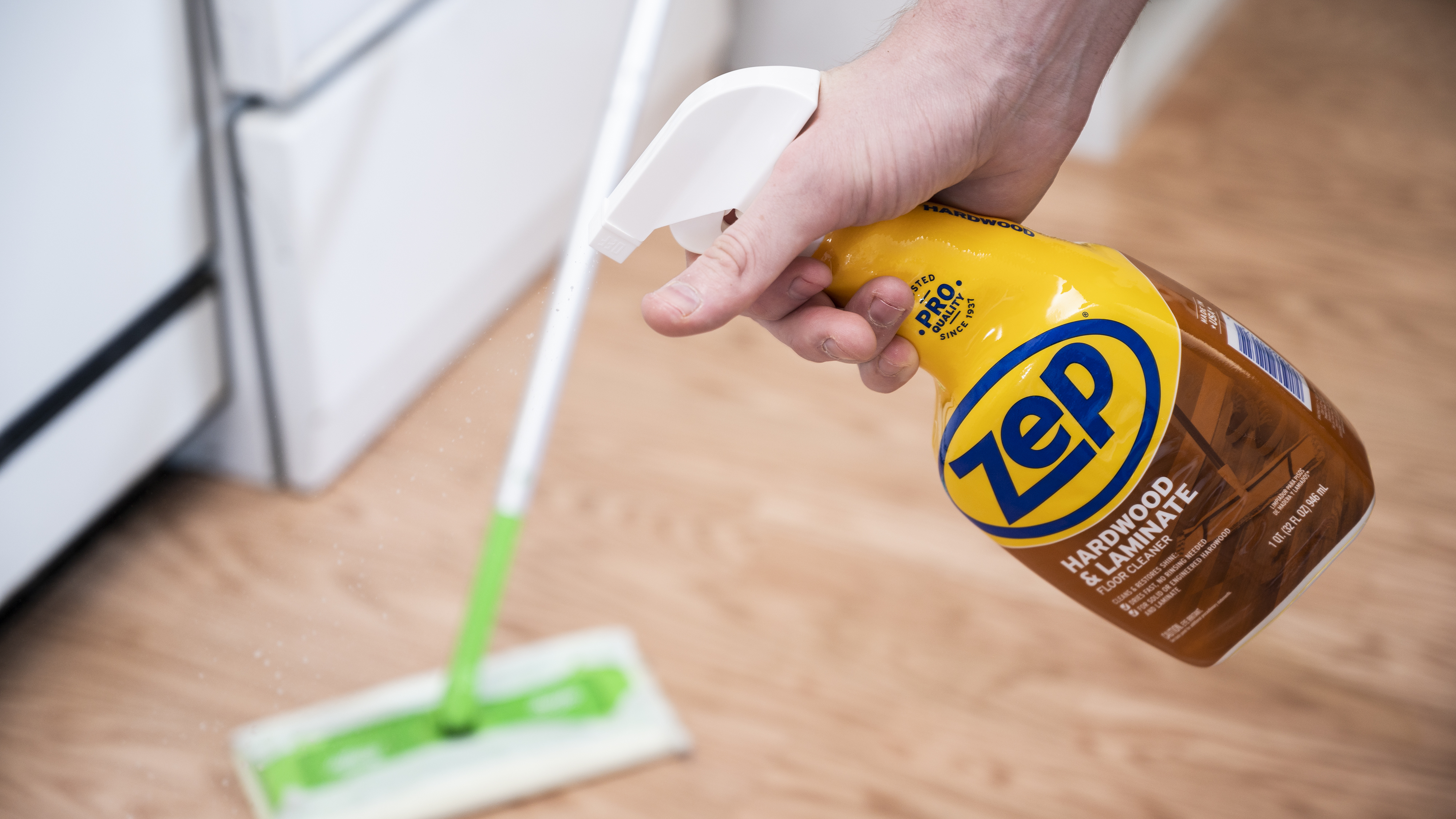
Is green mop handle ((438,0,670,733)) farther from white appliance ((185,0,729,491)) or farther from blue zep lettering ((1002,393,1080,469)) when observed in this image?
blue zep lettering ((1002,393,1080,469))

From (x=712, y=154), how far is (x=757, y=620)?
540 millimetres

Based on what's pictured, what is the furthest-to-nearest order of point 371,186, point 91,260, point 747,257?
point 371,186 < point 91,260 < point 747,257

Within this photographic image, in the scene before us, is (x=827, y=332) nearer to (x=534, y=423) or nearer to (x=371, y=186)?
(x=534, y=423)

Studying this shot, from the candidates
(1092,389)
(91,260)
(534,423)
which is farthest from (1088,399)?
(91,260)

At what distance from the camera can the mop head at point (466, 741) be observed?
2.45 feet

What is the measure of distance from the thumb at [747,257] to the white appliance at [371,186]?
1.57ft

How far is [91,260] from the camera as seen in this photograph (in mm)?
730

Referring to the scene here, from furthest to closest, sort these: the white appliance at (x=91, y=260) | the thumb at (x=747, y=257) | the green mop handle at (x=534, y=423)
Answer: the green mop handle at (x=534, y=423) < the white appliance at (x=91, y=260) < the thumb at (x=747, y=257)

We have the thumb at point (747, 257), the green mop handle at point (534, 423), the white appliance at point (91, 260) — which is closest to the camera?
the thumb at point (747, 257)

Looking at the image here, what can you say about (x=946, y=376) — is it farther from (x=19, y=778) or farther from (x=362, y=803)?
(x=19, y=778)

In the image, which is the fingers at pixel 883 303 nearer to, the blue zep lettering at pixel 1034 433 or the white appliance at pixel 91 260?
the blue zep lettering at pixel 1034 433

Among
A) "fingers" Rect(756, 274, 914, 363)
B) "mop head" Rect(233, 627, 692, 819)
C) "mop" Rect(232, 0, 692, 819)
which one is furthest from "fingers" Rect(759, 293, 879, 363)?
"mop head" Rect(233, 627, 692, 819)

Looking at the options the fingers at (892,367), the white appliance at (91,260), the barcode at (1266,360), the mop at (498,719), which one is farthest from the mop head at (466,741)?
the barcode at (1266,360)

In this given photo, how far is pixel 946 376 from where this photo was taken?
0.46 meters
